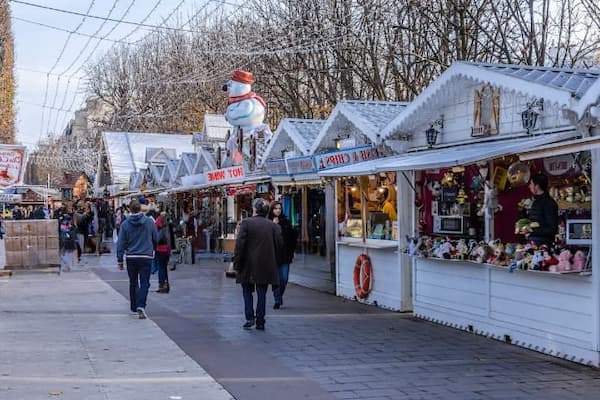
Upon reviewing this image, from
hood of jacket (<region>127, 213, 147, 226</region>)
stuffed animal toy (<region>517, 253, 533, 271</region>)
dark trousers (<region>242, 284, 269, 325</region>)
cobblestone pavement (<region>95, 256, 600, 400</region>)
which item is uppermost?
hood of jacket (<region>127, 213, 147, 226</region>)

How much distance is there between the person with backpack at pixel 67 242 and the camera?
1869 centimetres

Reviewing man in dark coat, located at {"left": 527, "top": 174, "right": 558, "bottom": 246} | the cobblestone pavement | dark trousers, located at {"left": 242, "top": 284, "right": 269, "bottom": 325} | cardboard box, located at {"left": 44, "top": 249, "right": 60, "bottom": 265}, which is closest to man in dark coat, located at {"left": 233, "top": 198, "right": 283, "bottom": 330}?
dark trousers, located at {"left": 242, "top": 284, "right": 269, "bottom": 325}

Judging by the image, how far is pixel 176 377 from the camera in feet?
22.4

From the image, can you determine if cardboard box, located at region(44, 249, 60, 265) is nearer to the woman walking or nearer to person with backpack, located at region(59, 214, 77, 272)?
person with backpack, located at region(59, 214, 77, 272)

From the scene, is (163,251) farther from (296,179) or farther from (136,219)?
(296,179)

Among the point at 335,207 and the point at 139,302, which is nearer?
the point at 139,302

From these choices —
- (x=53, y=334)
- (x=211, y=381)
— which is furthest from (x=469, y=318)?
(x=53, y=334)

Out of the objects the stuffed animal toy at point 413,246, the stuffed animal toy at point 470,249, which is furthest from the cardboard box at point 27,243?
the stuffed animal toy at point 470,249

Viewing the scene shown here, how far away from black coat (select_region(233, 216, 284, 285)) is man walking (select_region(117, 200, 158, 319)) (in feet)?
5.61

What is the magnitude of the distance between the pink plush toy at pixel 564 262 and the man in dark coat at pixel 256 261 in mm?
3500

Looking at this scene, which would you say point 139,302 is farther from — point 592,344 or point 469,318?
point 592,344

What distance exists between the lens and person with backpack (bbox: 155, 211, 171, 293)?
13289mm

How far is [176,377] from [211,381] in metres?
0.38

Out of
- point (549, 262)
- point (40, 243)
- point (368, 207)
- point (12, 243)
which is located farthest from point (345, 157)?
point (12, 243)
